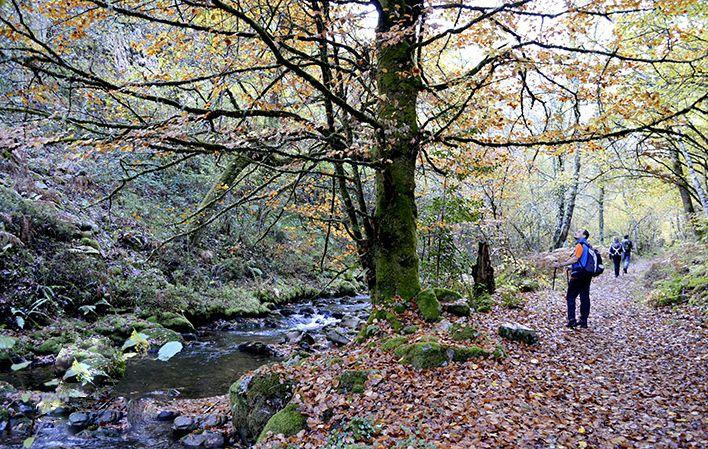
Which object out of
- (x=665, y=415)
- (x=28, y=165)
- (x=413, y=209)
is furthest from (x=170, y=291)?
(x=665, y=415)

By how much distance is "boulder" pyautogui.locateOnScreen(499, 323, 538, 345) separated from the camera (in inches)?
288

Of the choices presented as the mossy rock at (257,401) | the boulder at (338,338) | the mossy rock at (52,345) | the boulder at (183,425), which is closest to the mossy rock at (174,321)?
the mossy rock at (52,345)

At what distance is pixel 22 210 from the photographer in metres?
11.7

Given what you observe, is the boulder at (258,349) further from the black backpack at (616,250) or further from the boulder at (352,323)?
the black backpack at (616,250)

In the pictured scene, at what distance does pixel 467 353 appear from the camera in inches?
249

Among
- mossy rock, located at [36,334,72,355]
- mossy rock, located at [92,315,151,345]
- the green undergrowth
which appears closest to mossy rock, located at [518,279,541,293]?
the green undergrowth

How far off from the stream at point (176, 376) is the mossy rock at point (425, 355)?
3.56 meters

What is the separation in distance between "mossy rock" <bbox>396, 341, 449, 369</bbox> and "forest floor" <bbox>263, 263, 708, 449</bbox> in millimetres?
138

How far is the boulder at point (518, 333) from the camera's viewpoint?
7.32 meters

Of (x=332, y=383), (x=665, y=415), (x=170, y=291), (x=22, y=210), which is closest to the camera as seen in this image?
(x=665, y=415)

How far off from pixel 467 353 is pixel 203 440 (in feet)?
13.4

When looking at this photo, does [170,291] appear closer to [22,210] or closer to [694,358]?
[22,210]

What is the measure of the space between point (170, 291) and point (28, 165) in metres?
6.10

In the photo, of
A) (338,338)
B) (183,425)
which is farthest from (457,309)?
(183,425)
